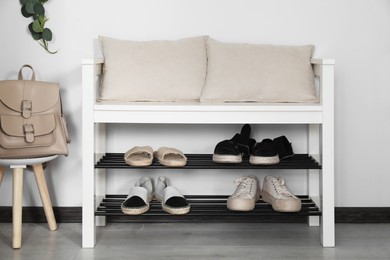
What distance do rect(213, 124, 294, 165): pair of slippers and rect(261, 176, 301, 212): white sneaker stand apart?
0.13m

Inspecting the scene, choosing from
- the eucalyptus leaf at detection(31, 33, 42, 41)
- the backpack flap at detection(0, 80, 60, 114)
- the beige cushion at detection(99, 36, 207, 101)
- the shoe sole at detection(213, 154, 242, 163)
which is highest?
the eucalyptus leaf at detection(31, 33, 42, 41)

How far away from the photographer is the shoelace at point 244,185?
9.20 ft

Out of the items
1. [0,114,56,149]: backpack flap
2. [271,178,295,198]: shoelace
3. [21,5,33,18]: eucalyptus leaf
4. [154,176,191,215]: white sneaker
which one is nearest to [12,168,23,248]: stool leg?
[0,114,56,149]: backpack flap

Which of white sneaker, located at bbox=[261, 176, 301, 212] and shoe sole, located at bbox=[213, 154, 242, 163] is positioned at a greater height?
shoe sole, located at bbox=[213, 154, 242, 163]

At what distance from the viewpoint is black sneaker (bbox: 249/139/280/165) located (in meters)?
2.70

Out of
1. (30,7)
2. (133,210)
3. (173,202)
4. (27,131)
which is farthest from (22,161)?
(30,7)

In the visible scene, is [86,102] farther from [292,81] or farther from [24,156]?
[292,81]

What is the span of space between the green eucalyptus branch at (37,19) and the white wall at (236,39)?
1.7 inches

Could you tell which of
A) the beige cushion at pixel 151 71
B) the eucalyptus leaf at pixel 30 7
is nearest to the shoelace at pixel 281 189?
the beige cushion at pixel 151 71

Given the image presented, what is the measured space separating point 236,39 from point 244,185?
0.71 metres

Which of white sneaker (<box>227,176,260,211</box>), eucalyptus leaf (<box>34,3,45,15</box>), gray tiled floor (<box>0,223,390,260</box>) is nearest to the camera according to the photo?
gray tiled floor (<box>0,223,390,260</box>)

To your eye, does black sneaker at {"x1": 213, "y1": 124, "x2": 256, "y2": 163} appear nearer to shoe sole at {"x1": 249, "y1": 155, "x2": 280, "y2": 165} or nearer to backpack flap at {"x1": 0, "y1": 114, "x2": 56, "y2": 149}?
shoe sole at {"x1": 249, "y1": 155, "x2": 280, "y2": 165}

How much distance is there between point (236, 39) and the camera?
308 centimetres

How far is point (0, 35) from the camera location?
121 inches
